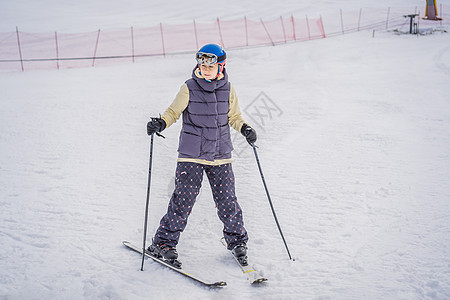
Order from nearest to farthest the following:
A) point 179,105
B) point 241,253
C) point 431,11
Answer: point 179,105
point 241,253
point 431,11

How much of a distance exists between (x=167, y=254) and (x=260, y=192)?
1.89 metres

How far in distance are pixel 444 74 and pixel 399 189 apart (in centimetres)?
812

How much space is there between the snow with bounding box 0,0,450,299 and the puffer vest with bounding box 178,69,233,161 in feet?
3.07

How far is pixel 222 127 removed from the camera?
11.2 ft

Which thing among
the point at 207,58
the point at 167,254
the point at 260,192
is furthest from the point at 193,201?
the point at 260,192

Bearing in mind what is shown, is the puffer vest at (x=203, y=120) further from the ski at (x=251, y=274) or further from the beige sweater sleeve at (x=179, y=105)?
the ski at (x=251, y=274)

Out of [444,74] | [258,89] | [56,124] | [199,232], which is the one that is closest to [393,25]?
[444,74]

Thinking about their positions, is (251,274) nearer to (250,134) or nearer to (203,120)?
(250,134)

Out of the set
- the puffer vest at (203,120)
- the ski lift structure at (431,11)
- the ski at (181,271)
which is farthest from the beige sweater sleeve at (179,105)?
the ski lift structure at (431,11)

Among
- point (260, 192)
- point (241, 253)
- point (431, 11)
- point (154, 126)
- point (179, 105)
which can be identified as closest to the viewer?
point (154, 126)

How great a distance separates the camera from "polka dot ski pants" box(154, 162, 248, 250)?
3.33m

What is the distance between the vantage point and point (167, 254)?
11.0 feet

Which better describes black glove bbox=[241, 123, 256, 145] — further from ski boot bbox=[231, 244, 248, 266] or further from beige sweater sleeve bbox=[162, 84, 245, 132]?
ski boot bbox=[231, 244, 248, 266]

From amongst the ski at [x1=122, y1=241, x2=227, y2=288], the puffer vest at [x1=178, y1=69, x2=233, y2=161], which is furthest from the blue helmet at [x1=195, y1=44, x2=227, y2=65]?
the ski at [x1=122, y1=241, x2=227, y2=288]
